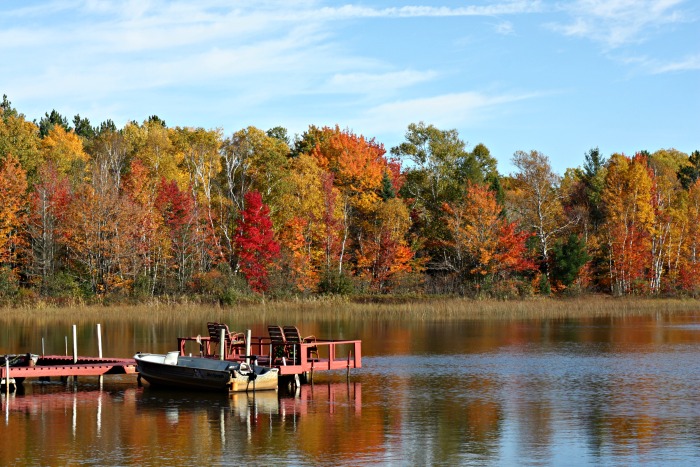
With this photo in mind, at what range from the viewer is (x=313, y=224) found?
88.2 m

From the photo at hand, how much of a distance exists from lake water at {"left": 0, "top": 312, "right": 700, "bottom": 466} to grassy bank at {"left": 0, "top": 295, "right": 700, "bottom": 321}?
1962 cm

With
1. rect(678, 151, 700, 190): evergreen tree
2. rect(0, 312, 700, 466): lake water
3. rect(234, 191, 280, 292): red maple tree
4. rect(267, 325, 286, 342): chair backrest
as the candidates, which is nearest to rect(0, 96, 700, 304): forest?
rect(234, 191, 280, 292): red maple tree

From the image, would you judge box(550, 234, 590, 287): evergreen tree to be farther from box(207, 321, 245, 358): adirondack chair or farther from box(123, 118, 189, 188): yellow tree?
box(207, 321, 245, 358): adirondack chair

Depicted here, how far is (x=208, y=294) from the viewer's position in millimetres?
77438

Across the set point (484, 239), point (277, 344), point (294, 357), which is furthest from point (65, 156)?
point (294, 357)

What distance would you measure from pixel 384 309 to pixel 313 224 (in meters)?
17.4

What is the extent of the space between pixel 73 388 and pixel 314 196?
5470 cm

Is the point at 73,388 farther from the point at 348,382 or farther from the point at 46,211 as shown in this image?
the point at 46,211

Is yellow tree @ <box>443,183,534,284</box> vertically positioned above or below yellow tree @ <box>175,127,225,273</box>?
below

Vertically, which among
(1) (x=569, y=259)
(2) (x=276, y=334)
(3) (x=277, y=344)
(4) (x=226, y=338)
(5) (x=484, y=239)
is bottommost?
(3) (x=277, y=344)

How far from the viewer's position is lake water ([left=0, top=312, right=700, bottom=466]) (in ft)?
70.4

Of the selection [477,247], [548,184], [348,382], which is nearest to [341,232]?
[477,247]

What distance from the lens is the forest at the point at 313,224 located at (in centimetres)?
7975

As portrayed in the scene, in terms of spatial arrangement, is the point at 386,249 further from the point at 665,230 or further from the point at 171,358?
the point at 171,358
